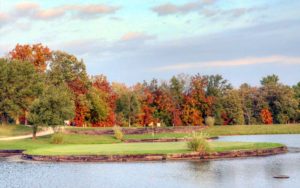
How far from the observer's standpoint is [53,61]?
92125mm

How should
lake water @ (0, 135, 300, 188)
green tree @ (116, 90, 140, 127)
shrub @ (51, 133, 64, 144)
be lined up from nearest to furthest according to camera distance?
lake water @ (0, 135, 300, 188)
shrub @ (51, 133, 64, 144)
green tree @ (116, 90, 140, 127)

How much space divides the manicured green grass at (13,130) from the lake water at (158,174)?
3405cm

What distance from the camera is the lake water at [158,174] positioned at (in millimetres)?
25797

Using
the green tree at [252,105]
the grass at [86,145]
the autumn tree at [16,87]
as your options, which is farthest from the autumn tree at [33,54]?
the green tree at [252,105]

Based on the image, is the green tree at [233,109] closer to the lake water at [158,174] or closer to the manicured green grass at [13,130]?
the manicured green grass at [13,130]

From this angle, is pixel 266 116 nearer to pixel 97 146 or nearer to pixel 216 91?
pixel 216 91

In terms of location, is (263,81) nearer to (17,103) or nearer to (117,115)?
(117,115)

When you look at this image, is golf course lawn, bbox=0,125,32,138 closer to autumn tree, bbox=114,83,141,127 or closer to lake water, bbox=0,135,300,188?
autumn tree, bbox=114,83,141,127

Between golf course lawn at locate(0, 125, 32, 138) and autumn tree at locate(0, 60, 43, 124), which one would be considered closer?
golf course lawn at locate(0, 125, 32, 138)

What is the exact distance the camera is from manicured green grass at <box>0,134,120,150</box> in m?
55.9

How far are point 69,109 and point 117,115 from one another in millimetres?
38069

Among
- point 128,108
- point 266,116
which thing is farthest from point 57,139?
point 266,116

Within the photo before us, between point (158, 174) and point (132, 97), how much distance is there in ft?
225

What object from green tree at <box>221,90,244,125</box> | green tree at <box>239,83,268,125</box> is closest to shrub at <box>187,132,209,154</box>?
green tree at <box>221,90,244,125</box>
